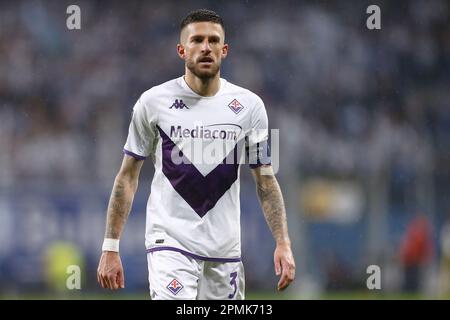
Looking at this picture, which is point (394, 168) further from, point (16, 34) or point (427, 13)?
point (16, 34)

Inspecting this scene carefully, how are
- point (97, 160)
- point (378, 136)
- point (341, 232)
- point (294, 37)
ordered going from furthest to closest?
point (294, 37)
point (378, 136)
point (341, 232)
point (97, 160)

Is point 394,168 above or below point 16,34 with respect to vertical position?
below

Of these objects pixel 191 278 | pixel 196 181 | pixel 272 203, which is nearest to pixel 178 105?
pixel 196 181

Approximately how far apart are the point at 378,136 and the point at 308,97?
1471mm

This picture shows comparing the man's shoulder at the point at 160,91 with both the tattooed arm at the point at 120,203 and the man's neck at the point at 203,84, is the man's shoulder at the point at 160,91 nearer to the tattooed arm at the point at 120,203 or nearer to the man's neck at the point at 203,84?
the man's neck at the point at 203,84

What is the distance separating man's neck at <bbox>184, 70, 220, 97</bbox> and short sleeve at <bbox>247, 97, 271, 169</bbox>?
305mm

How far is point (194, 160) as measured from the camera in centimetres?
638

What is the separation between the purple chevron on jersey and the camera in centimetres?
636

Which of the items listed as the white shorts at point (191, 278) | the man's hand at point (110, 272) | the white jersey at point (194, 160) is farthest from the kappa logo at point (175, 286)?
the man's hand at point (110, 272)

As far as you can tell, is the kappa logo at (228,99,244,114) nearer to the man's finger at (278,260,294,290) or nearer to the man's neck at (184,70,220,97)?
the man's neck at (184,70,220,97)

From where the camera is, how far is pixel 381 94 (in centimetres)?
1866

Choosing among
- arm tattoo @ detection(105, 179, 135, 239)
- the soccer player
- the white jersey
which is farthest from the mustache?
arm tattoo @ detection(105, 179, 135, 239)

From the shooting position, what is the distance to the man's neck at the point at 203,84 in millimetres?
6520
